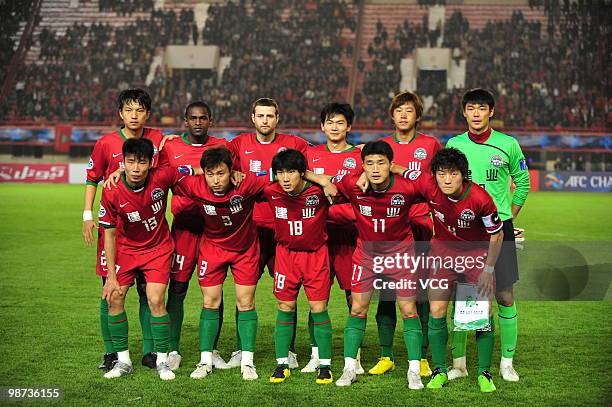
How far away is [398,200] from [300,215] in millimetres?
712

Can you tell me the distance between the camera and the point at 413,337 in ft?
19.0

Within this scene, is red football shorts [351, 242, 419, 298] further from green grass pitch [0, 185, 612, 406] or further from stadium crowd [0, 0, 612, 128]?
stadium crowd [0, 0, 612, 128]

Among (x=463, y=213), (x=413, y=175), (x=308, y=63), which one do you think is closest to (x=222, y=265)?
(x=413, y=175)

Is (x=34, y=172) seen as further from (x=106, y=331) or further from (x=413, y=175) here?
(x=413, y=175)

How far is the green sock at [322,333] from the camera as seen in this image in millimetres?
5910

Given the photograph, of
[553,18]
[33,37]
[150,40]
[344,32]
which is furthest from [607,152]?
[33,37]

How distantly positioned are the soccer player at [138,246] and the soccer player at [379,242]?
1318 millimetres

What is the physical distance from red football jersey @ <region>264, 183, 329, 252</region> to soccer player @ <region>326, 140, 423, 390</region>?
0.21 m

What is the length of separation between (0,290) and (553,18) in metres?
31.1

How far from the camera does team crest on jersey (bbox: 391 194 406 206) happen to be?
5.78m

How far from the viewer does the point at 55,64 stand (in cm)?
3634

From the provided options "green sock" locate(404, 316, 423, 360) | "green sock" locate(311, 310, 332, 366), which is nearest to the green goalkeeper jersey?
"green sock" locate(404, 316, 423, 360)

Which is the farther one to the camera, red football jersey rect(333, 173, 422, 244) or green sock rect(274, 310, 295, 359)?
green sock rect(274, 310, 295, 359)

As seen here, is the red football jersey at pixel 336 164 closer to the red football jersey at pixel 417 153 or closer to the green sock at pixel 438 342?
the red football jersey at pixel 417 153
